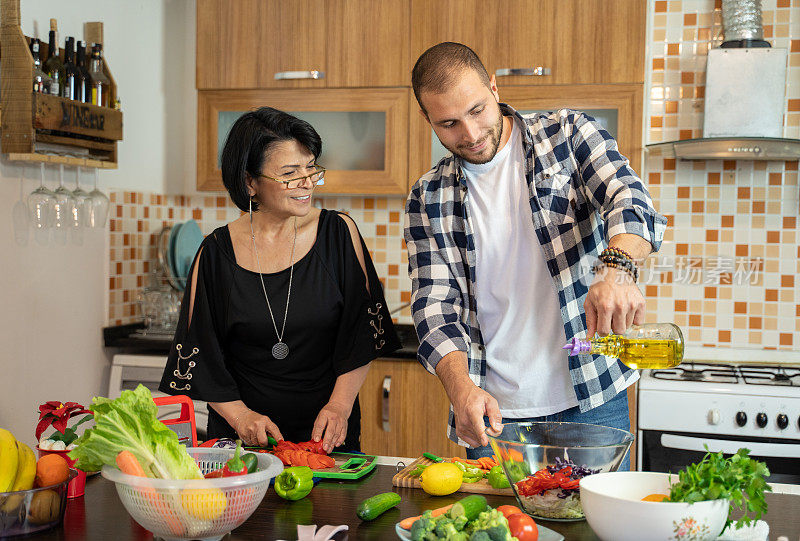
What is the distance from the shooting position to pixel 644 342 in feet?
4.58

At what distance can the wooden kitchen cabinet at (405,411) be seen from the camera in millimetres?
2785

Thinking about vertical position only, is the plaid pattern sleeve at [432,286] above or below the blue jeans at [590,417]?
above

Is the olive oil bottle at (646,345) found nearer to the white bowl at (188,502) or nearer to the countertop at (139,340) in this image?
the white bowl at (188,502)

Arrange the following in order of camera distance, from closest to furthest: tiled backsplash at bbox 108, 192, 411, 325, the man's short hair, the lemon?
the lemon
the man's short hair
tiled backsplash at bbox 108, 192, 411, 325

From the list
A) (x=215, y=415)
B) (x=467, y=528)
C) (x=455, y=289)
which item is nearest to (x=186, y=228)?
(x=215, y=415)

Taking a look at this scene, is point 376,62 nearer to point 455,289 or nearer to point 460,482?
point 455,289

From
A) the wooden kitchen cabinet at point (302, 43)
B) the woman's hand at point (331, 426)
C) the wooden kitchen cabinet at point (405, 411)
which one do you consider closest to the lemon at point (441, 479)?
the woman's hand at point (331, 426)

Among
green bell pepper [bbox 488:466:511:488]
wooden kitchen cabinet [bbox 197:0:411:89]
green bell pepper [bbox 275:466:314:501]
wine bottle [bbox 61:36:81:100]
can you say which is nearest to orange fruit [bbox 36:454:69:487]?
green bell pepper [bbox 275:466:314:501]

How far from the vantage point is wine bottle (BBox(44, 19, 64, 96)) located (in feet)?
8.44

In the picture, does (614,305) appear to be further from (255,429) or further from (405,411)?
(405,411)

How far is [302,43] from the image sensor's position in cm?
302

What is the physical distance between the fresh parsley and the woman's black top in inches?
38.0

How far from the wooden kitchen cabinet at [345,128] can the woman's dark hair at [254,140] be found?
1.13m

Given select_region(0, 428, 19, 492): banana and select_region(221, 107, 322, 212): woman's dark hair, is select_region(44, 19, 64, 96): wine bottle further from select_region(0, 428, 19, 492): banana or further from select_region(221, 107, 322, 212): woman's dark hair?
select_region(0, 428, 19, 492): banana
